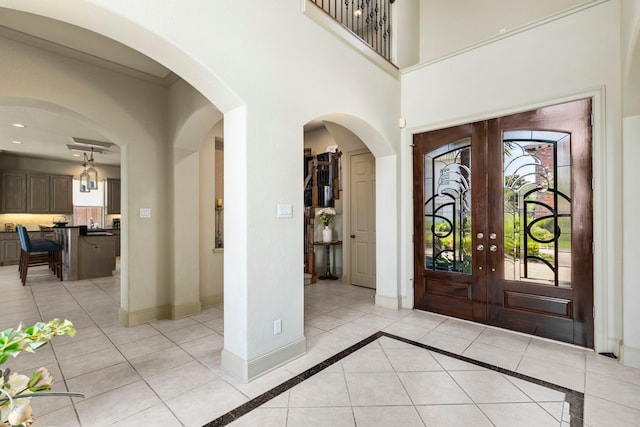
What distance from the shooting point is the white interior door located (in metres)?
5.31

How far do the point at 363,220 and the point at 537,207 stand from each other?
2756 millimetres

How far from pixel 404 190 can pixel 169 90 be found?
339 cm

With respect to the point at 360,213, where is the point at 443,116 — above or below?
above

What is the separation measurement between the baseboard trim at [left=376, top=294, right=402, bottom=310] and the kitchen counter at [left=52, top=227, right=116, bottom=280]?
595cm

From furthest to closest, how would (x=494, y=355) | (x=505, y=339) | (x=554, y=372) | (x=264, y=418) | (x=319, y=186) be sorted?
1. (x=319, y=186)
2. (x=505, y=339)
3. (x=494, y=355)
4. (x=554, y=372)
5. (x=264, y=418)

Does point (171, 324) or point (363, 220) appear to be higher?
point (363, 220)

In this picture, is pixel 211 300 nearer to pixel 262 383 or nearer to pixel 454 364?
pixel 262 383

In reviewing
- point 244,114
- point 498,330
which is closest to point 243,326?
point 244,114

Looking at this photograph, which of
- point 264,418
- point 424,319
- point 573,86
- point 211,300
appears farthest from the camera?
point 211,300

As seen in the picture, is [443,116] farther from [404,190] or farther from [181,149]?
[181,149]

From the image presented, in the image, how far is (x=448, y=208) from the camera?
149 inches

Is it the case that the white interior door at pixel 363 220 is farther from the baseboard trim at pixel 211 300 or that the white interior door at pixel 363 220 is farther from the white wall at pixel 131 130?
the white wall at pixel 131 130

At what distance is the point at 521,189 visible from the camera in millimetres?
3238

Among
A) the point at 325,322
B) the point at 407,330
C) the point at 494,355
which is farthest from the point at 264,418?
the point at 494,355
